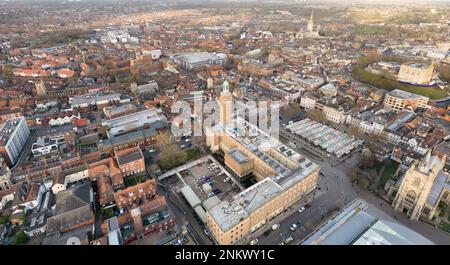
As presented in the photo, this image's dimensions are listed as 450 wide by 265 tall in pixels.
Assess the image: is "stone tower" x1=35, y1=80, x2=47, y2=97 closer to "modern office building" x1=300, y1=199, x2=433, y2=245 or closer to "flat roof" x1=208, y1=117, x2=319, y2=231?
"flat roof" x1=208, y1=117, x2=319, y2=231

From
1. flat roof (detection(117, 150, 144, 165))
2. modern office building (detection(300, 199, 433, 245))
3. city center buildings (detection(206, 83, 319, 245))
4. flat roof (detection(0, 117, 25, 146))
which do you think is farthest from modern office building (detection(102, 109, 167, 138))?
modern office building (detection(300, 199, 433, 245))

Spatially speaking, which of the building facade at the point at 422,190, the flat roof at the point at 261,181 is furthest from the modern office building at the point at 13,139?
the building facade at the point at 422,190

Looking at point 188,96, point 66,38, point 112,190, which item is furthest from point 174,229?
point 66,38

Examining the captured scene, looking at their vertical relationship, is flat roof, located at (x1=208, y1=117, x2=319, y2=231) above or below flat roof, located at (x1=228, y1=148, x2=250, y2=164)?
above

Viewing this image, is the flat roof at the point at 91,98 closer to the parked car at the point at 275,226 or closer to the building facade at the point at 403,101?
the parked car at the point at 275,226

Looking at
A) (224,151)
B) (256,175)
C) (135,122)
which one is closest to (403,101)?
(256,175)

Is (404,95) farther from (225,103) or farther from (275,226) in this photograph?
(275,226)
